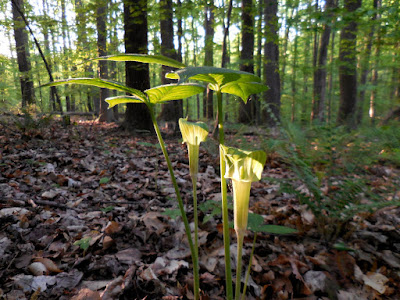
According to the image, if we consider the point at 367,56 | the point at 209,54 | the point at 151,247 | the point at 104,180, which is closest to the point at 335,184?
the point at 151,247

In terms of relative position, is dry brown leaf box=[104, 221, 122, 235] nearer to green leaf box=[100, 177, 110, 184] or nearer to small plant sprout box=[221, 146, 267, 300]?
green leaf box=[100, 177, 110, 184]

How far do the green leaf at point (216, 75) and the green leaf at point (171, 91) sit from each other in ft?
0.14

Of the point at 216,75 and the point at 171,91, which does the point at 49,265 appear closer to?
the point at 171,91

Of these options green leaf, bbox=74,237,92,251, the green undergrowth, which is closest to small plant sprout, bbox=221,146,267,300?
the green undergrowth

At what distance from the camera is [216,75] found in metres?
0.70

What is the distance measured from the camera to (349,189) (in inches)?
71.8

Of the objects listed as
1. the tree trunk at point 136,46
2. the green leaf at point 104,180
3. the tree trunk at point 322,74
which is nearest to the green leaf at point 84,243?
the green leaf at point 104,180

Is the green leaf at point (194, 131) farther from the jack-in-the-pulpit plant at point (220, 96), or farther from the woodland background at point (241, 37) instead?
the woodland background at point (241, 37)

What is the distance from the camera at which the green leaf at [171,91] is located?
2.37ft

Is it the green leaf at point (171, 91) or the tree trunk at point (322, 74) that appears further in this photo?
the tree trunk at point (322, 74)

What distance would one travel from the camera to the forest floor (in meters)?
1.36

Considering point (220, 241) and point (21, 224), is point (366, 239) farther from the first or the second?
point (21, 224)

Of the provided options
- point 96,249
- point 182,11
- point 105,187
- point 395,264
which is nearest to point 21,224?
point 96,249

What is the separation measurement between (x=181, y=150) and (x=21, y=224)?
2.86m
